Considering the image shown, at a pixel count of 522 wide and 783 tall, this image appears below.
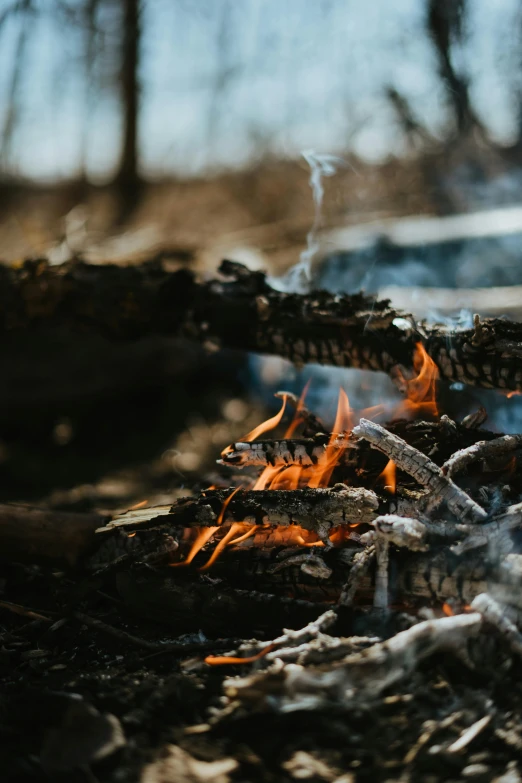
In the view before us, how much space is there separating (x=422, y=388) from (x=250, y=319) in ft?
3.81

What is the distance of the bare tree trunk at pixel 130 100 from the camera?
1115cm

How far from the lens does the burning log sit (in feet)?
8.97

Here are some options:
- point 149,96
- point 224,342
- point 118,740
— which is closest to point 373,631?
point 118,740

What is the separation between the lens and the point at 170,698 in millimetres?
1865

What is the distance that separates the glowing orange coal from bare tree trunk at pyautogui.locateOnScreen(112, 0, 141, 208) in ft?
36.4

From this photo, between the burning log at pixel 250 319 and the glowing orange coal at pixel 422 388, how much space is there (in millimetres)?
31

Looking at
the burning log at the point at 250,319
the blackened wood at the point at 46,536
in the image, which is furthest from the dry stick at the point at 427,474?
the blackened wood at the point at 46,536

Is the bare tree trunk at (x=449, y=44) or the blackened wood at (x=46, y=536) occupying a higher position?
the bare tree trunk at (x=449, y=44)

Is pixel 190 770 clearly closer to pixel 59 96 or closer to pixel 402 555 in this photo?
pixel 402 555

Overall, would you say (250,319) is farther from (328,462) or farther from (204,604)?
(204,604)

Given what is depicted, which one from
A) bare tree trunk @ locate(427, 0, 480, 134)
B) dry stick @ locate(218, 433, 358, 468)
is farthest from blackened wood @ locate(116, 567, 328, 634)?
bare tree trunk @ locate(427, 0, 480, 134)

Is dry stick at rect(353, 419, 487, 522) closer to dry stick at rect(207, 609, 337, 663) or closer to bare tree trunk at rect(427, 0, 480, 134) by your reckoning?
dry stick at rect(207, 609, 337, 663)

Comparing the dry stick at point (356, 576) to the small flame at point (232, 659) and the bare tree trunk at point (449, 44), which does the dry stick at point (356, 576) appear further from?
the bare tree trunk at point (449, 44)

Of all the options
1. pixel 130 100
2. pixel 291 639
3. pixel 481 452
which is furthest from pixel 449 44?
pixel 130 100
